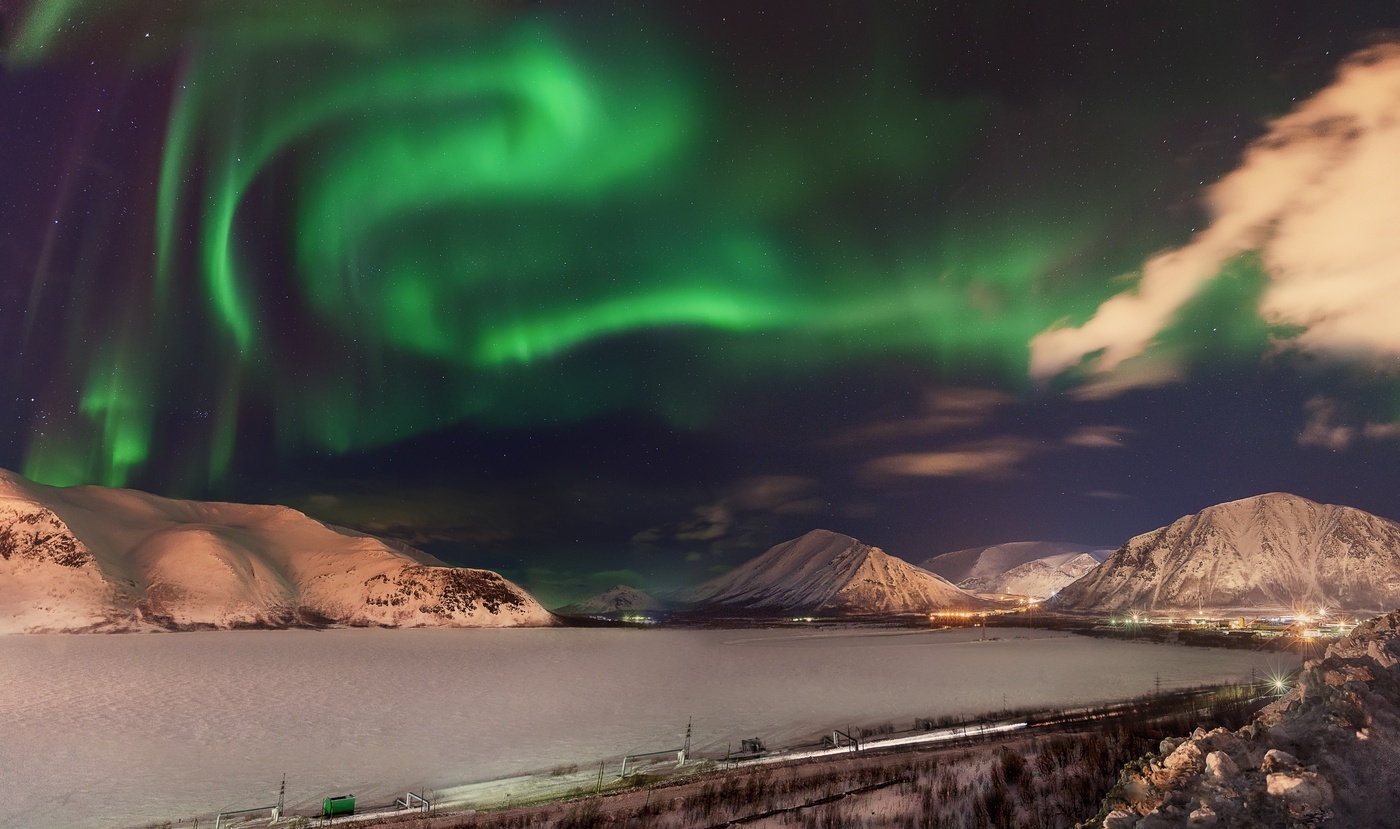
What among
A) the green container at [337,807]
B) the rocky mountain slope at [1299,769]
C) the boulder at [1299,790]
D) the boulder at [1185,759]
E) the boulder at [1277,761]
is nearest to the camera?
the boulder at [1299,790]

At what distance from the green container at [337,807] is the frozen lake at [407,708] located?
8.48ft

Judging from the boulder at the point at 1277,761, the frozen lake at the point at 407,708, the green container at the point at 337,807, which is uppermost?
the boulder at the point at 1277,761

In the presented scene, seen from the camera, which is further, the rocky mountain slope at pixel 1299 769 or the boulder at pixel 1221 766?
the boulder at pixel 1221 766

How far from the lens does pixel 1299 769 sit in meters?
14.2

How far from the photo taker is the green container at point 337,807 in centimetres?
2661

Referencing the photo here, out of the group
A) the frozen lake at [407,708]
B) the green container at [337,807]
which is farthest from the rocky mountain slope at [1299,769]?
the frozen lake at [407,708]

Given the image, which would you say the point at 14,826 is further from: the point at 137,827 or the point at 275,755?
the point at 275,755

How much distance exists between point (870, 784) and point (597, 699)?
3853 cm

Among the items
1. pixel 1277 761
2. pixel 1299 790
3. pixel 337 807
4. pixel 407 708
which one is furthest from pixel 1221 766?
pixel 407 708

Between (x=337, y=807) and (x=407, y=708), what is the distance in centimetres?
3215

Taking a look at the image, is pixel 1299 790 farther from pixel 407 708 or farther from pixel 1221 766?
pixel 407 708

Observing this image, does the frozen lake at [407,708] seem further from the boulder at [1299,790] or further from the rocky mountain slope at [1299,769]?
the boulder at [1299,790]

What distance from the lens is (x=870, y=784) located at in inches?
1091

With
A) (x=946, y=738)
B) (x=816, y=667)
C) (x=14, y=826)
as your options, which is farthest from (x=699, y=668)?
(x=14, y=826)
